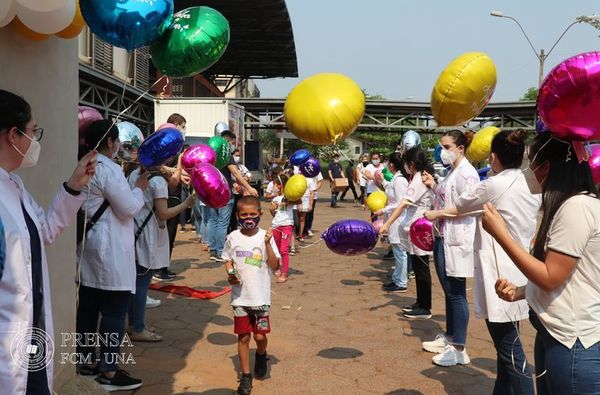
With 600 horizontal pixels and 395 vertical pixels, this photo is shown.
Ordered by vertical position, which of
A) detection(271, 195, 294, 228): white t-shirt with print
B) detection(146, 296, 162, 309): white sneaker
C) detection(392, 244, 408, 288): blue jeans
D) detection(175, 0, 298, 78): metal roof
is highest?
detection(175, 0, 298, 78): metal roof

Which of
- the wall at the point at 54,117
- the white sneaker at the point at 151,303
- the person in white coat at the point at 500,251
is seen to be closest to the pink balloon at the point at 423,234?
the person in white coat at the point at 500,251

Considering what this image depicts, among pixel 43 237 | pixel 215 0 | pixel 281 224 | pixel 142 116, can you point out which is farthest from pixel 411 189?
pixel 215 0

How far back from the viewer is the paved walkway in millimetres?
4082

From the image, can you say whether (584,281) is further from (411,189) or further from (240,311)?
(411,189)

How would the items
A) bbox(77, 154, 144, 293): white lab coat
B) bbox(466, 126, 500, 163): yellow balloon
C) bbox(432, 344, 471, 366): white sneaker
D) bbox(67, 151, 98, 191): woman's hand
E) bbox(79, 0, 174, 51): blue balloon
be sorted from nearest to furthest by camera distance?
bbox(67, 151, 98, 191): woman's hand → bbox(79, 0, 174, 51): blue balloon → bbox(77, 154, 144, 293): white lab coat → bbox(432, 344, 471, 366): white sneaker → bbox(466, 126, 500, 163): yellow balloon

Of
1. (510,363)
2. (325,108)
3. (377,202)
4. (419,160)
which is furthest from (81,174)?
(377,202)

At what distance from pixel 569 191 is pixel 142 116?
14973 millimetres

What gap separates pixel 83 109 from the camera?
412cm

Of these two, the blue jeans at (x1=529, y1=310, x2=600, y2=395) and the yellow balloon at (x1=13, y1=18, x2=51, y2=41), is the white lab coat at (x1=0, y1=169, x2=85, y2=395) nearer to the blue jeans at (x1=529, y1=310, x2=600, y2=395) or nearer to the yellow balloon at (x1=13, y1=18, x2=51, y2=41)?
the yellow balloon at (x1=13, y1=18, x2=51, y2=41)

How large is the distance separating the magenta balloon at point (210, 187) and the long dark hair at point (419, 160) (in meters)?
2.21

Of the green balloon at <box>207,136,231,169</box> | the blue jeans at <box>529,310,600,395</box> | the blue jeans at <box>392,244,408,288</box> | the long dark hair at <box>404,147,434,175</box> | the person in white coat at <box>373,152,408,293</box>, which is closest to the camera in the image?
the blue jeans at <box>529,310,600,395</box>

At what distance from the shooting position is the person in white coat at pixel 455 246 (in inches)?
166

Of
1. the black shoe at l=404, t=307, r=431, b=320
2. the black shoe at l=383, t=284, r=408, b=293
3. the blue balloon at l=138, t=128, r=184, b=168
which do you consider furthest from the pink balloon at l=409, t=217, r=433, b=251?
the blue balloon at l=138, t=128, r=184, b=168

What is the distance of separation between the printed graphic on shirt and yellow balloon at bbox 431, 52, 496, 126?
1558mm
